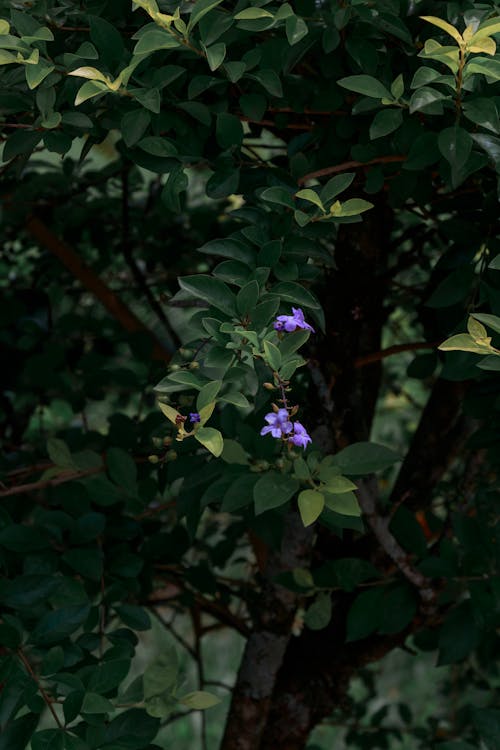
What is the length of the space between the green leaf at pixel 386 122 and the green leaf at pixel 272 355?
286 millimetres

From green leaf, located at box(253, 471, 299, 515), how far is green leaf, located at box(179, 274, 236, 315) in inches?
6.1

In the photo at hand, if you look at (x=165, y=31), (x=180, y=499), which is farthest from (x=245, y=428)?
(x=165, y=31)

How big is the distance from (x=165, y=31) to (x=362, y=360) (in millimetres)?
617

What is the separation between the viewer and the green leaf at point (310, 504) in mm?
853

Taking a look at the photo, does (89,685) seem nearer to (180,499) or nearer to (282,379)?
(180,499)

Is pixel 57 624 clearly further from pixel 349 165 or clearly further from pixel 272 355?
pixel 349 165

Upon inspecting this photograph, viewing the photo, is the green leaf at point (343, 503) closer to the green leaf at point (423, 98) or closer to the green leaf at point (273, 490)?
the green leaf at point (273, 490)

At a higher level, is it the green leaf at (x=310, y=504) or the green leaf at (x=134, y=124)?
the green leaf at (x=134, y=124)

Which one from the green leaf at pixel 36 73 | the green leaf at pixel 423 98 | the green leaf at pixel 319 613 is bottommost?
the green leaf at pixel 319 613

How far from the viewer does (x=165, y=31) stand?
2.96 ft

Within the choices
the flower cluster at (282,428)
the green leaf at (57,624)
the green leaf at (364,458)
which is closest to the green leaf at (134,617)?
the green leaf at (57,624)

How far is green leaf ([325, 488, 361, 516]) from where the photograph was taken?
2.91ft

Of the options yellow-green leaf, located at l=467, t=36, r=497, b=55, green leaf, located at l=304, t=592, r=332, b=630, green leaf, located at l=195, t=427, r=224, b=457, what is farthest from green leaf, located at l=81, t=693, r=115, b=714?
yellow-green leaf, located at l=467, t=36, r=497, b=55

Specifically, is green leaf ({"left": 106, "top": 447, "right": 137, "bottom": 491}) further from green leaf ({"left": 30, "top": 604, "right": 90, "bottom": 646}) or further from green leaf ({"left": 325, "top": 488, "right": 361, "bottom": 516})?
green leaf ({"left": 325, "top": 488, "right": 361, "bottom": 516})
